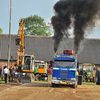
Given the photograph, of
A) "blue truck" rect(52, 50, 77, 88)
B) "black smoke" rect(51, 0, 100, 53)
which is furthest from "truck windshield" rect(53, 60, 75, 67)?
"black smoke" rect(51, 0, 100, 53)

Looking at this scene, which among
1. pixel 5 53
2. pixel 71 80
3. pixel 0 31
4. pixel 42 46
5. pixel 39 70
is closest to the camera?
pixel 71 80

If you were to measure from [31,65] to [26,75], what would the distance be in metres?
2.55

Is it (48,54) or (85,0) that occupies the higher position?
(85,0)

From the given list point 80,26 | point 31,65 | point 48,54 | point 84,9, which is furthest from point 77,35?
point 48,54

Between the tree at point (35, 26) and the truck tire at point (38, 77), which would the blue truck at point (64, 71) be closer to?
the truck tire at point (38, 77)

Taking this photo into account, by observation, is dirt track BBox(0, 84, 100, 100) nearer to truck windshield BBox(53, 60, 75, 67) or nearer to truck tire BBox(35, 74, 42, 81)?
truck windshield BBox(53, 60, 75, 67)

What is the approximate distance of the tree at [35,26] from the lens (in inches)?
3337

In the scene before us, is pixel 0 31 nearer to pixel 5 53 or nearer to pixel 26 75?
pixel 5 53

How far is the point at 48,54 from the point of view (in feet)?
163

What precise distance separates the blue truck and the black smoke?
7111mm

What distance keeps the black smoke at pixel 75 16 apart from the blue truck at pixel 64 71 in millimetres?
7111

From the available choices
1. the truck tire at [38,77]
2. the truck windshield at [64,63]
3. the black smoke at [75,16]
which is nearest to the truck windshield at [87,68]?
the truck tire at [38,77]

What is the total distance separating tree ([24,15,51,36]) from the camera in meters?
84.8

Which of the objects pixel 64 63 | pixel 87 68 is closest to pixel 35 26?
pixel 87 68
